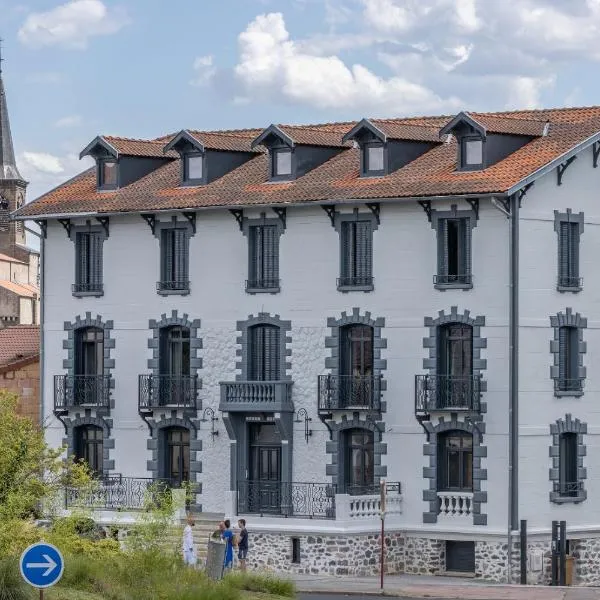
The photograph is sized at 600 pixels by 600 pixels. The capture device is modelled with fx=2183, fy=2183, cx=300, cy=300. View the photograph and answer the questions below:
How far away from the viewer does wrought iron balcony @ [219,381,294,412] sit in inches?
2359

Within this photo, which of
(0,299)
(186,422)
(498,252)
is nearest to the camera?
(498,252)

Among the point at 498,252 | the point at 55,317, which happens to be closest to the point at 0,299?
the point at 55,317

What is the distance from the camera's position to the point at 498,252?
2239 inches

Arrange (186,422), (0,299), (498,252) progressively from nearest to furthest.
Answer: (498,252)
(186,422)
(0,299)

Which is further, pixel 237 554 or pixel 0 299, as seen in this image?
pixel 0 299

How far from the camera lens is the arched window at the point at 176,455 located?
62531mm

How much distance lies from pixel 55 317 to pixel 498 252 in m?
14.9

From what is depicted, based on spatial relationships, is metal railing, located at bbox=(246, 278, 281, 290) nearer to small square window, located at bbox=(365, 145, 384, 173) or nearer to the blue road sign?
small square window, located at bbox=(365, 145, 384, 173)

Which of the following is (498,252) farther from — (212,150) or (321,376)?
(212,150)

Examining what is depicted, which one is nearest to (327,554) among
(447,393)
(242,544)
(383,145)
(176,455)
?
(242,544)

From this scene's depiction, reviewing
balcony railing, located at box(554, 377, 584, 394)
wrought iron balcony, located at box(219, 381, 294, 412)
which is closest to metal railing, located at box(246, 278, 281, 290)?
wrought iron balcony, located at box(219, 381, 294, 412)

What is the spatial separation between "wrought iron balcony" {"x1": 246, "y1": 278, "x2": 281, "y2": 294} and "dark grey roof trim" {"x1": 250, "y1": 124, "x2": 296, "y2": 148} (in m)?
3.77

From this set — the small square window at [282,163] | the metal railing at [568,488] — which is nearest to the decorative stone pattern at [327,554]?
the metal railing at [568,488]

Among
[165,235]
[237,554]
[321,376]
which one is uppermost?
[165,235]
